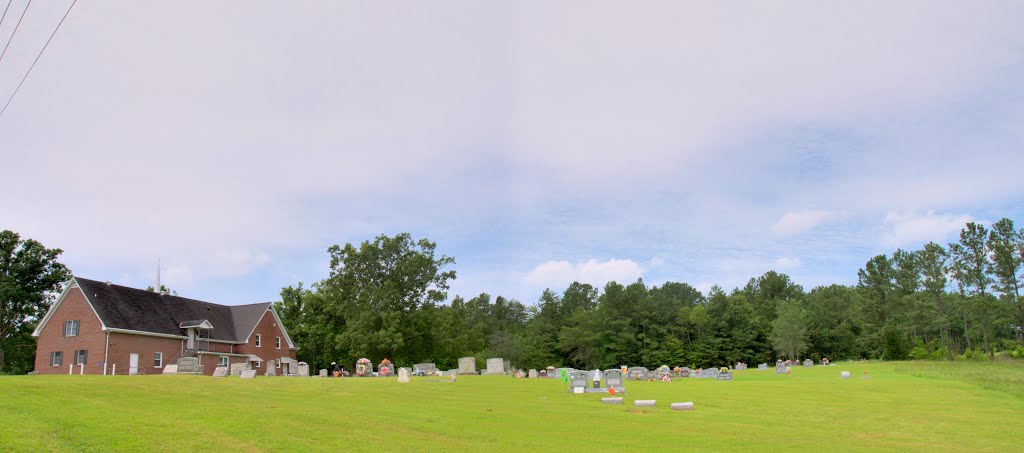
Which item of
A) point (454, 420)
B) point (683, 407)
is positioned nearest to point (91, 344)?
point (454, 420)

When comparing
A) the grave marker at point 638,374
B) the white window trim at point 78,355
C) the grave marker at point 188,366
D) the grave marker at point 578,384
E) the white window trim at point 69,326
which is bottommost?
the grave marker at point 638,374

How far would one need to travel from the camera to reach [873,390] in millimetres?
34000

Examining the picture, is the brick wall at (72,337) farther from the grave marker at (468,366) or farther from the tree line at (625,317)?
the grave marker at (468,366)

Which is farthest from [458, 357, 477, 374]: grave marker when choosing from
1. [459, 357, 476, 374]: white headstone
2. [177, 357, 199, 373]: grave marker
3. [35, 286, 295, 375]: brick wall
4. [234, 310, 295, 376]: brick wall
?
[234, 310, 295, 376]: brick wall

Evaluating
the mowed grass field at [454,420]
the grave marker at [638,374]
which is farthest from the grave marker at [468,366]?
the mowed grass field at [454,420]

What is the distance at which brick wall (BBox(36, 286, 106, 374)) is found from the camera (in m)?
48.8

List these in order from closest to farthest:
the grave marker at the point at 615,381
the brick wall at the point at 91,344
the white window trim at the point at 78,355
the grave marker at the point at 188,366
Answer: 1. the grave marker at the point at 615,381
2. the grave marker at the point at 188,366
3. the brick wall at the point at 91,344
4. the white window trim at the point at 78,355

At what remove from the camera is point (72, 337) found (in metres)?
50.0

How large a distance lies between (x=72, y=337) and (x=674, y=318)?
79.1 meters

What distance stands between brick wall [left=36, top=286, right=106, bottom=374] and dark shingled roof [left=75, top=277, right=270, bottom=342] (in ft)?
3.27

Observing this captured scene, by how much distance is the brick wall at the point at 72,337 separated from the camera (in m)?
48.8

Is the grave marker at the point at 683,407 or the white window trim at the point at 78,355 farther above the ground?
the white window trim at the point at 78,355

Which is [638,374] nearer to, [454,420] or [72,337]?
[454,420]

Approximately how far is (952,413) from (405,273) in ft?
163
